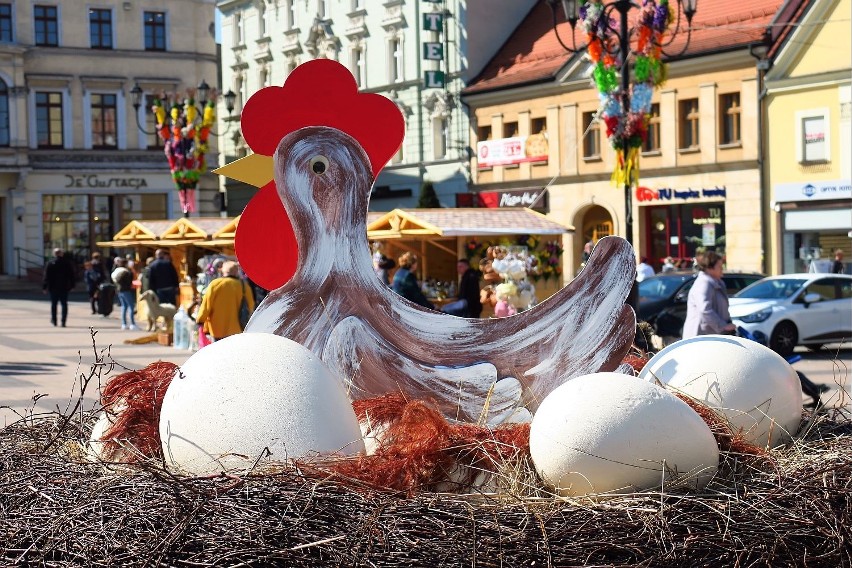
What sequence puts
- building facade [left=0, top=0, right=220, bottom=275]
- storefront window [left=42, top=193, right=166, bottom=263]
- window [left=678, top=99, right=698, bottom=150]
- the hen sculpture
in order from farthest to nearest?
storefront window [left=42, top=193, right=166, bottom=263] → building facade [left=0, top=0, right=220, bottom=275] → window [left=678, top=99, right=698, bottom=150] → the hen sculpture

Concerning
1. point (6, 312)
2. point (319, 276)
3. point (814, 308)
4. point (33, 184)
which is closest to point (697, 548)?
point (319, 276)

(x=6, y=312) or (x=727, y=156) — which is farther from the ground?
(x=727, y=156)

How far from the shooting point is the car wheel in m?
20.4

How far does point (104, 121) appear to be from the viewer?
55875mm

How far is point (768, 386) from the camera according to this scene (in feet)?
16.9

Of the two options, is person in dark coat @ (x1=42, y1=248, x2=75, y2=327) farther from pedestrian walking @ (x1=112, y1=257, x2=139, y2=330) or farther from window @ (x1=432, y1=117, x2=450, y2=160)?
window @ (x1=432, y1=117, x2=450, y2=160)

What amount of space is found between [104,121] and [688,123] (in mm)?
27140

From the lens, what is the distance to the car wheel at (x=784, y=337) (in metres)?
20.4

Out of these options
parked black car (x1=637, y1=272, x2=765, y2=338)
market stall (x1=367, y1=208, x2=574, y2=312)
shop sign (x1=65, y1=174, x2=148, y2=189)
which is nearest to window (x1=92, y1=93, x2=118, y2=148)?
shop sign (x1=65, y1=174, x2=148, y2=189)

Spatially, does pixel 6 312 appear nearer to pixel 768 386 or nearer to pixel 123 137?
pixel 123 137

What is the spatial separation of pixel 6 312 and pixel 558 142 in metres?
18.5

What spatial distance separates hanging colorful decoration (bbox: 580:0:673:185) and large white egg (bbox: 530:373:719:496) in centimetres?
1531

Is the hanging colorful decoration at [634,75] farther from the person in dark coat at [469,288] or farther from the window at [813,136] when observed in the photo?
the window at [813,136]

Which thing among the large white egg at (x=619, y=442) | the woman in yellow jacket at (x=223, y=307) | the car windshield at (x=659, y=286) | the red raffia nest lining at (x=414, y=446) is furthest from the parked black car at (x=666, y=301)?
the large white egg at (x=619, y=442)
